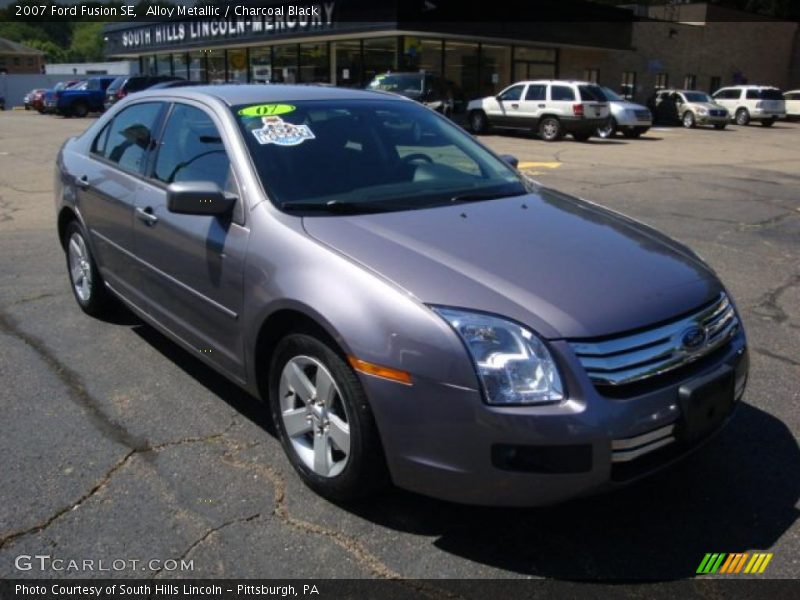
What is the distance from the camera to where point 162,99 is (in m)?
4.26

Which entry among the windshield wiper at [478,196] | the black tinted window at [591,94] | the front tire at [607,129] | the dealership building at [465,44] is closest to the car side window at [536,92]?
the black tinted window at [591,94]

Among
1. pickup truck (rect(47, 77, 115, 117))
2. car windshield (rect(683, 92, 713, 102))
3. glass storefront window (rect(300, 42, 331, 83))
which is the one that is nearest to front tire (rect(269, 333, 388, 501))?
glass storefront window (rect(300, 42, 331, 83))

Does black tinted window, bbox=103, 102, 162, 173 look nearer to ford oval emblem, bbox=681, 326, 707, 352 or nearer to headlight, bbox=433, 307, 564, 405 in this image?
headlight, bbox=433, 307, 564, 405

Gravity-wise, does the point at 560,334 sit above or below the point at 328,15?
below

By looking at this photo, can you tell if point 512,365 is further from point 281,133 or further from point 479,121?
point 479,121

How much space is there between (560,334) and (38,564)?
2.04 metres

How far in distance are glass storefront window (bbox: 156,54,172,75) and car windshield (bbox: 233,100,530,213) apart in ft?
138

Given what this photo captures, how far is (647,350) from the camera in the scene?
2.56m

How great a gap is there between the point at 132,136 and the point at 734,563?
3.91 m

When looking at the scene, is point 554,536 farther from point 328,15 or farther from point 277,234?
point 328,15

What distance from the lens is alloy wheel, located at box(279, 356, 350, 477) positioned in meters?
2.82

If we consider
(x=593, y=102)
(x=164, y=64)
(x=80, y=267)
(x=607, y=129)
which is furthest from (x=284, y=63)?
(x=80, y=267)

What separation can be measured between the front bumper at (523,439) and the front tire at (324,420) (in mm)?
109

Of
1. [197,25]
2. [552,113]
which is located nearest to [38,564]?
[552,113]
